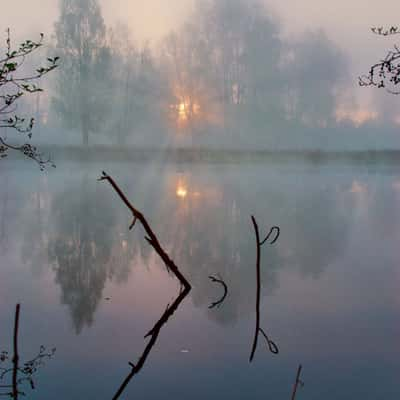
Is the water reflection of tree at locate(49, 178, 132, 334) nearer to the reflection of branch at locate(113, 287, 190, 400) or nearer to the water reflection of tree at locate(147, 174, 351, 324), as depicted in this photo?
the water reflection of tree at locate(147, 174, 351, 324)

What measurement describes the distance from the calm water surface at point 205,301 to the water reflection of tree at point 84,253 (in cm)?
4


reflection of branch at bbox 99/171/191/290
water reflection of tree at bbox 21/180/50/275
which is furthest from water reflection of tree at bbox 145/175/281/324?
reflection of branch at bbox 99/171/191/290

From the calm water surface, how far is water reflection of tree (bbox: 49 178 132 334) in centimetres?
4

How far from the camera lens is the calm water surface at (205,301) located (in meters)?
6.33

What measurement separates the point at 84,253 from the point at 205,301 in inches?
207

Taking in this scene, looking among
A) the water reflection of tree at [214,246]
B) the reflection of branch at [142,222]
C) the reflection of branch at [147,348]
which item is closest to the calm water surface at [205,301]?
the water reflection of tree at [214,246]

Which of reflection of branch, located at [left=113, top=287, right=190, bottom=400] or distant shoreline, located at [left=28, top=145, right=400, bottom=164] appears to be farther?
distant shoreline, located at [left=28, top=145, right=400, bottom=164]

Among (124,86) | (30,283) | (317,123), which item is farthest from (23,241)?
(317,123)

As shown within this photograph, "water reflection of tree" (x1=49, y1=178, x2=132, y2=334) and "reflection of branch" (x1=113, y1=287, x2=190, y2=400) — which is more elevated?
"reflection of branch" (x1=113, y1=287, x2=190, y2=400)

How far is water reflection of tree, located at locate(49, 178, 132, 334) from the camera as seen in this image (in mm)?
9547

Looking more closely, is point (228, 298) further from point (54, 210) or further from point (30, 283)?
point (54, 210)

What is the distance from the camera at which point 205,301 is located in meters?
9.41

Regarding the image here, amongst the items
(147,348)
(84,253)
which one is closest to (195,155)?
(84,253)

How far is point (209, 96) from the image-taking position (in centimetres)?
6103
